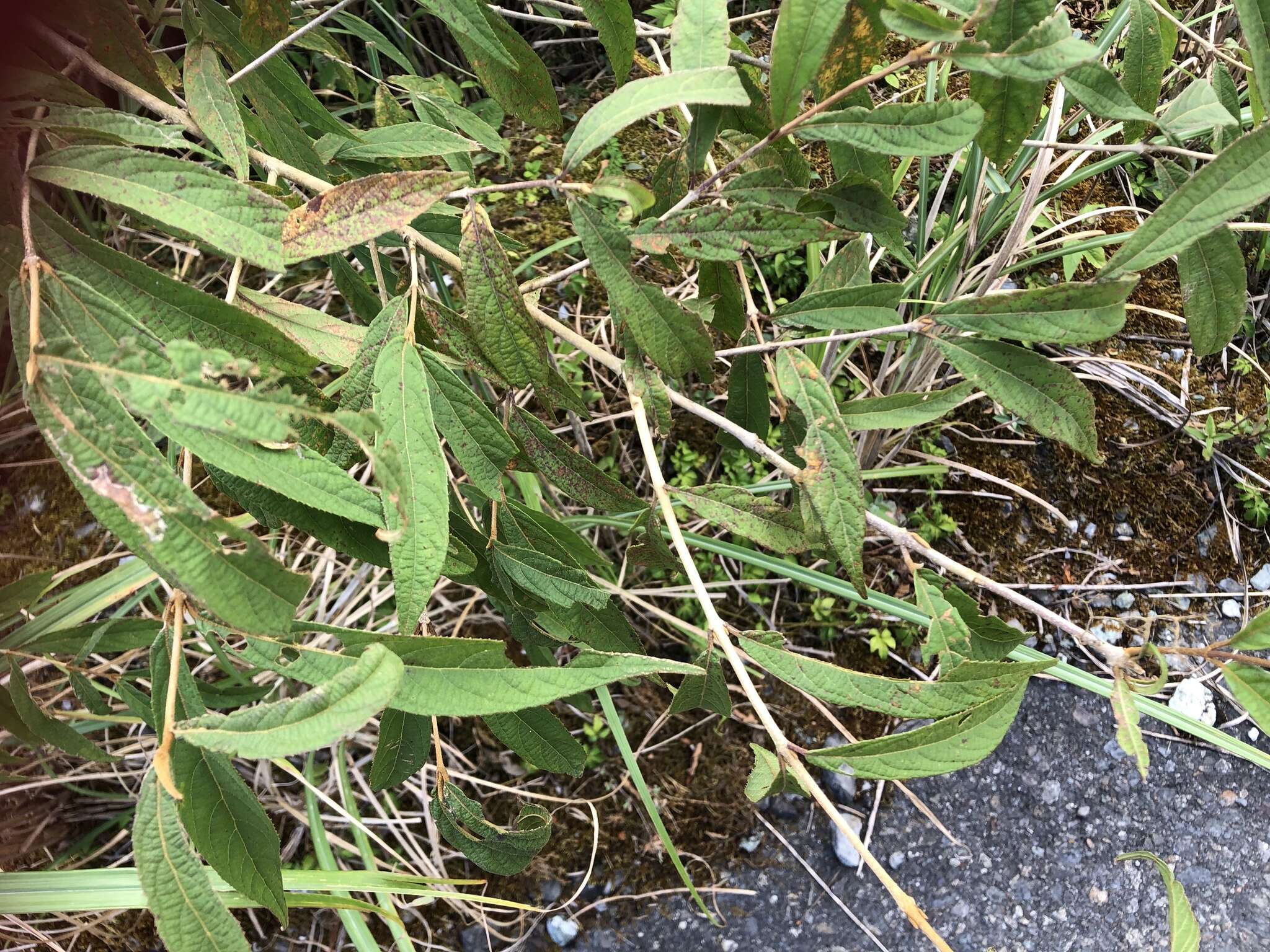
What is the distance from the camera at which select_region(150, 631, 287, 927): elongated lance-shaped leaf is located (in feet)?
1.72

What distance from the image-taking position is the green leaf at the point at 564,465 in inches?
27.0

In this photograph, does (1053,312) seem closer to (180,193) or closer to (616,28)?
(616,28)

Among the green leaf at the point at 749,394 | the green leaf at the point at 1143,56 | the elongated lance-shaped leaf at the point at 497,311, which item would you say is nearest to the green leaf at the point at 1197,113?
the green leaf at the point at 1143,56

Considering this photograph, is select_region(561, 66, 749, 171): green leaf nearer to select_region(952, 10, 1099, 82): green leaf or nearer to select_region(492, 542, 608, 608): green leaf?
select_region(952, 10, 1099, 82): green leaf

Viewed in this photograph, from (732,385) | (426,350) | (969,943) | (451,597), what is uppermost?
(426,350)

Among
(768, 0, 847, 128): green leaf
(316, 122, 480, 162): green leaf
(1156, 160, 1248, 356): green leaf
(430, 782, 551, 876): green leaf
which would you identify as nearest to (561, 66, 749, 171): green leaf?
(768, 0, 847, 128): green leaf

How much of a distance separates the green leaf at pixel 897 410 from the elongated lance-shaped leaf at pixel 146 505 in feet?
1.51

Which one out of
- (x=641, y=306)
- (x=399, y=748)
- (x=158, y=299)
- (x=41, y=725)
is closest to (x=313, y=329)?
(x=158, y=299)

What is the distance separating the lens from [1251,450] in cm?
128

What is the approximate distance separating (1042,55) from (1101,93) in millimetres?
145

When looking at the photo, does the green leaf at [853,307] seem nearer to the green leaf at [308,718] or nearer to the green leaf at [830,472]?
the green leaf at [830,472]

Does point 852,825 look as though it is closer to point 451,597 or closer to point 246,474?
point 451,597

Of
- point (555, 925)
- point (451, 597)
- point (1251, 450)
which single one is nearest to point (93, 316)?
point (451, 597)

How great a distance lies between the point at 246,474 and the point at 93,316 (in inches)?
4.6
